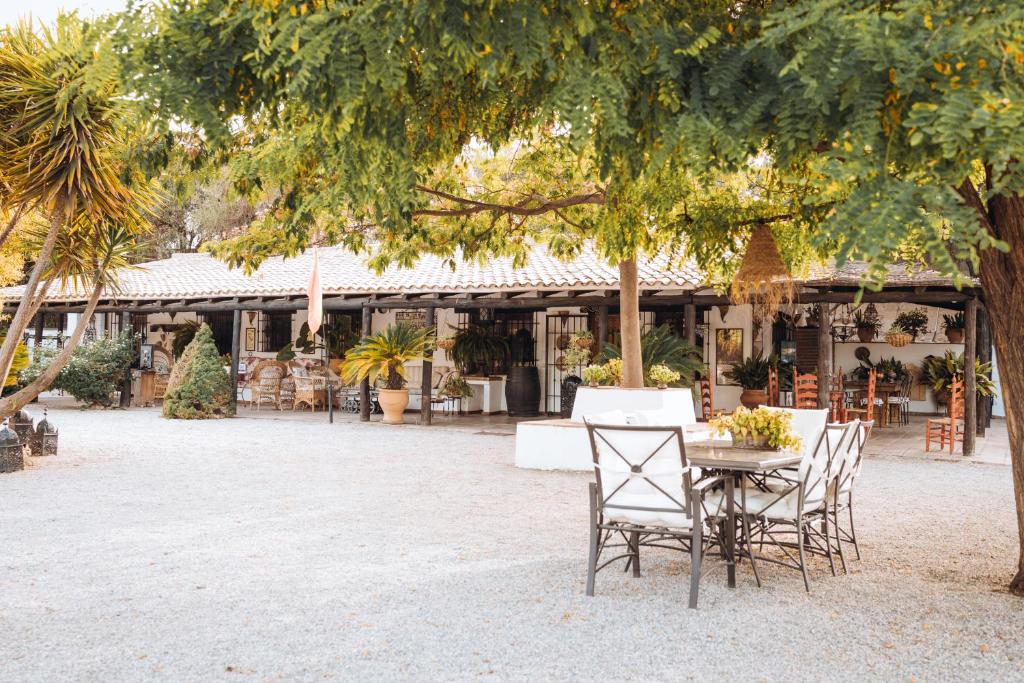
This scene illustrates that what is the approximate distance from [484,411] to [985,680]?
14.7m

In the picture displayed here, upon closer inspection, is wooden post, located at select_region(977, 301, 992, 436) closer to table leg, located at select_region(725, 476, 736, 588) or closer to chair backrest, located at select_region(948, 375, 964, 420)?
chair backrest, located at select_region(948, 375, 964, 420)

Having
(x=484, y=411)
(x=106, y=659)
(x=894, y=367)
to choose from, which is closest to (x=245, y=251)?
(x=106, y=659)

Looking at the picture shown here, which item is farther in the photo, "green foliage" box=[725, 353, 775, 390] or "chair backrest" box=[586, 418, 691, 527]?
"green foliage" box=[725, 353, 775, 390]

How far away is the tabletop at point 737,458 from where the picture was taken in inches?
193

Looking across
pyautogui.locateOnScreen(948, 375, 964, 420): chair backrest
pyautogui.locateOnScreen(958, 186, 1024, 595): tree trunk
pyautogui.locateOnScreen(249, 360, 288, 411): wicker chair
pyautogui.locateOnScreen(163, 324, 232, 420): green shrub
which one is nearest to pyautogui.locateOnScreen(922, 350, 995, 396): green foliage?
pyautogui.locateOnScreen(948, 375, 964, 420): chair backrest

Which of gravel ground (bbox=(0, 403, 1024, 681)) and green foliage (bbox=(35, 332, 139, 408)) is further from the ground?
green foliage (bbox=(35, 332, 139, 408))

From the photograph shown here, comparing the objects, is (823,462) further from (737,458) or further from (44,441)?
(44,441)

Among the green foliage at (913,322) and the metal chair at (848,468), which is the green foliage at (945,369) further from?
the metal chair at (848,468)

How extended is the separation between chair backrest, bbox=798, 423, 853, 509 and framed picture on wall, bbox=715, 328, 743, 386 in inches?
449

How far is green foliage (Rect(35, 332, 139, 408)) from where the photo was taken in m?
17.9

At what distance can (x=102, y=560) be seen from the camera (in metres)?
5.67

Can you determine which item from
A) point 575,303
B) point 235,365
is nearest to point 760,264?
point 575,303

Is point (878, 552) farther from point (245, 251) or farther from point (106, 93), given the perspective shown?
point (106, 93)

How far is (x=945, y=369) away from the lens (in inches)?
662
